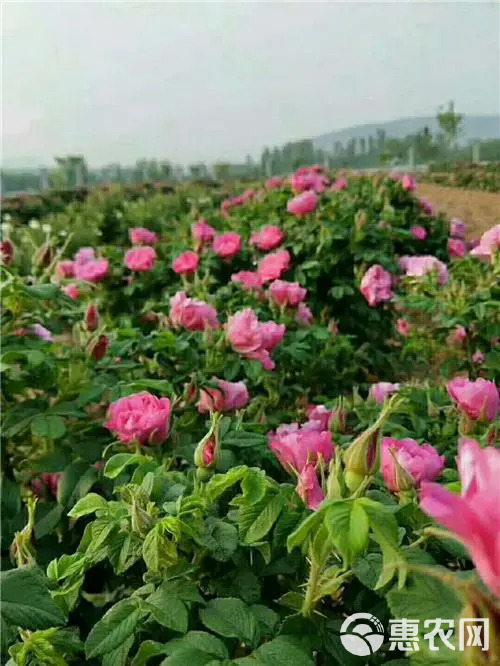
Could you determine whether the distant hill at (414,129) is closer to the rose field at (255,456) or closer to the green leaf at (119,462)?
the rose field at (255,456)

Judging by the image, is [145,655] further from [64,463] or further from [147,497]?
[64,463]

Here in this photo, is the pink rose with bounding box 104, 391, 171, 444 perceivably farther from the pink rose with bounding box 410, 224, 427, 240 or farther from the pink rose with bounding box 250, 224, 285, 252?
the pink rose with bounding box 410, 224, 427, 240

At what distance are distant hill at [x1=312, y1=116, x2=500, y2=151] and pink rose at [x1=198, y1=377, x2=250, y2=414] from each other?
63cm

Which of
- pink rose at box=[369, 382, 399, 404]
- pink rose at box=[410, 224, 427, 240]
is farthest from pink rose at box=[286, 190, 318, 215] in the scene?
pink rose at box=[369, 382, 399, 404]

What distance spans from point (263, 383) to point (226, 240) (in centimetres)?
90

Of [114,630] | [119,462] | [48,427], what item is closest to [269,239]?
[48,427]

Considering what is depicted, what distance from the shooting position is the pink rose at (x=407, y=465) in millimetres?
825

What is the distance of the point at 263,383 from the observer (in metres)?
1.84

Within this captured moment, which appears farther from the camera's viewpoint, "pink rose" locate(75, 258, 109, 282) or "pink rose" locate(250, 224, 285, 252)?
"pink rose" locate(250, 224, 285, 252)

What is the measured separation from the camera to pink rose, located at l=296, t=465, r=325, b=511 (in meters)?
0.80

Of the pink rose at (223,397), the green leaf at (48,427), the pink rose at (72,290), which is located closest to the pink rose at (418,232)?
the pink rose at (72,290)

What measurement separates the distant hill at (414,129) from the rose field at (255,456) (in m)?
0.19

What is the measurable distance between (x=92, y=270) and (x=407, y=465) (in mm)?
1695

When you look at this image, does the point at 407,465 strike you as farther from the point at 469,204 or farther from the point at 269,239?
the point at 269,239
